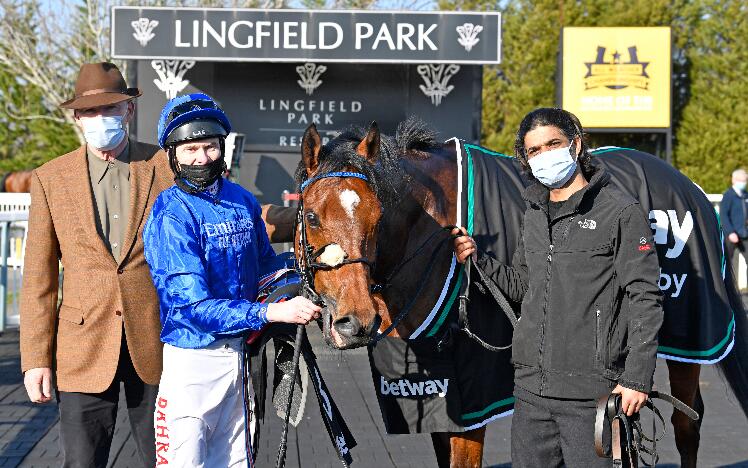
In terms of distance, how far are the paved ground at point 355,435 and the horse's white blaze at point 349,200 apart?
198 centimetres

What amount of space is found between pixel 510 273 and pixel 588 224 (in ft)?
1.77

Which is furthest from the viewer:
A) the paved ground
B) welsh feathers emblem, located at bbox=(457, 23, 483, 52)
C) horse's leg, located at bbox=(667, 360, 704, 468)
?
welsh feathers emblem, located at bbox=(457, 23, 483, 52)

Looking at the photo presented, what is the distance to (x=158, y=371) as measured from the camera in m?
3.68

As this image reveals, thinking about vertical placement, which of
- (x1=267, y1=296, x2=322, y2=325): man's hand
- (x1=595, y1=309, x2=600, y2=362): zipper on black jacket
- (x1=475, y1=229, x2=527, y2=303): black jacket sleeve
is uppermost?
(x1=475, y1=229, x2=527, y2=303): black jacket sleeve

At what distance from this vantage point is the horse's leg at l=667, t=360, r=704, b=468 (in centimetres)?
486

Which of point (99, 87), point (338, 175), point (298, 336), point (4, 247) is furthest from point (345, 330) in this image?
point (4, 247)

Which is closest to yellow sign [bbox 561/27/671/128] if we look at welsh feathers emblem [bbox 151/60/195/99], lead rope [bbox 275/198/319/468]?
welsh feathers emblem [bbox 151/60/195/99]

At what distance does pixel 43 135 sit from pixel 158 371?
23811 mm

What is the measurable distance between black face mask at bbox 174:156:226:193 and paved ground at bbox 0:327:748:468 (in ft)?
6.41

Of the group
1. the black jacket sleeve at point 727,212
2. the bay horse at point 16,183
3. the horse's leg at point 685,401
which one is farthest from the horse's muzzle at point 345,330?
the bay horse at point 16,183

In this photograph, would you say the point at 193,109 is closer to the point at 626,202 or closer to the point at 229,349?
the point at 229,349

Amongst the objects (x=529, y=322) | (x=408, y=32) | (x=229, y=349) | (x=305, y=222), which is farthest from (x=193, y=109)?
(x=408, y=32)

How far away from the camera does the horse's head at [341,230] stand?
120 inches

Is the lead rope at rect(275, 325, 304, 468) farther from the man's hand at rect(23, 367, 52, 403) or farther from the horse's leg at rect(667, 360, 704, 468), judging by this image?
the horse's leg at rect(667, 360, 704, 468)
